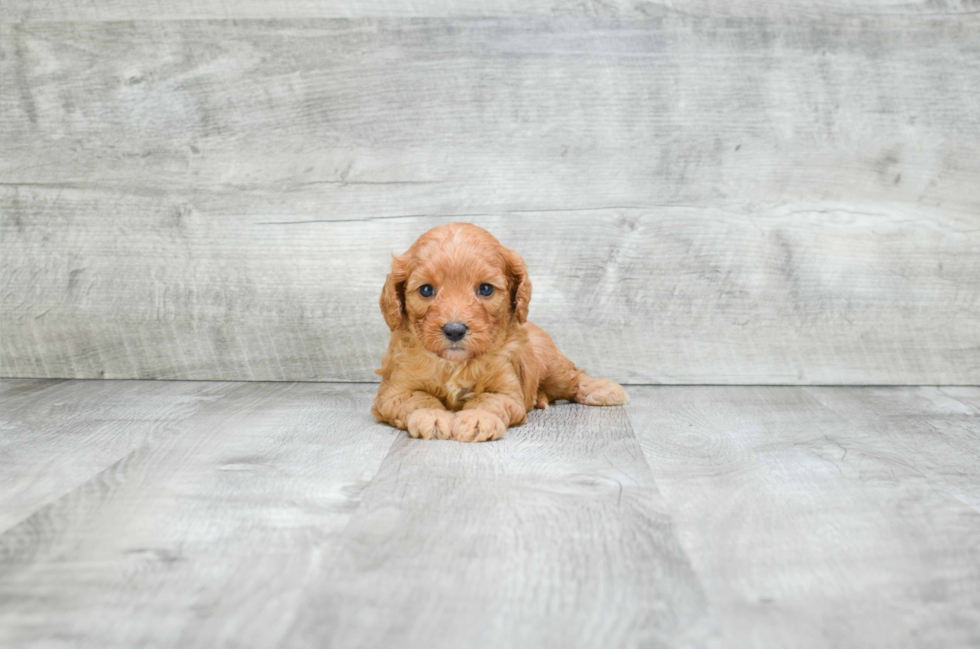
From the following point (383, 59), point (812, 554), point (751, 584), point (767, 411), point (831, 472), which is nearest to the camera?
point (751, 584)

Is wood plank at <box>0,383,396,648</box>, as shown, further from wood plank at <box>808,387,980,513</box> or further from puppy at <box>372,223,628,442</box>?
wood plank at <box>808,387,980,513</box>

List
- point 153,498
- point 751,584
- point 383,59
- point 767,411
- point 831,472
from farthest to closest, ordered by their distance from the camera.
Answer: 1. point 383,59
2. point 767,411
3. point 831,472
4. point 153,498
5. point 751,584

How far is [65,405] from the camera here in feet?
8.23

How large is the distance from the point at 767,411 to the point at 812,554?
3.85 ft

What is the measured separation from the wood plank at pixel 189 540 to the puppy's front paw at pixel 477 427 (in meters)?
0.18

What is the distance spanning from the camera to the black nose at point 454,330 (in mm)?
2066

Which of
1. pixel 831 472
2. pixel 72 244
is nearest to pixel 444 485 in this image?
pixel 831 472

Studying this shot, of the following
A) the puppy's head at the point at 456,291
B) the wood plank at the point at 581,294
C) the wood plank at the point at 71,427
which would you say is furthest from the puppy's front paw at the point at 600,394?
the wood plank at the point at 71,427

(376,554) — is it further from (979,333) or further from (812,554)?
(979,333)

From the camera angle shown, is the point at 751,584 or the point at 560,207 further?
the point at 560,207

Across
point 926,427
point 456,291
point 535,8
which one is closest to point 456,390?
point 456,291

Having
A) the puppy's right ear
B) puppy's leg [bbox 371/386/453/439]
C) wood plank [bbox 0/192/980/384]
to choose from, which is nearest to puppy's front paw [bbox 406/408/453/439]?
puppy's leg [bbox 371/386/453/439]

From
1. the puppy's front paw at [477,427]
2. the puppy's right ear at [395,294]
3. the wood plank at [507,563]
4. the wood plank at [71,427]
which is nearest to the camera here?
the wood plank at [507,563]

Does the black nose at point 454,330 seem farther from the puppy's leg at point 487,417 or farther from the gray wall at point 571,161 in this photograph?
the gray wall at point 571,161
